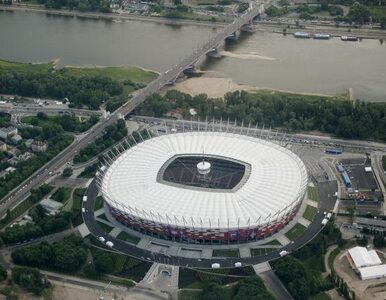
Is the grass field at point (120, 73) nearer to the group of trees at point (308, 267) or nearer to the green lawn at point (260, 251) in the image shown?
the green lawn at point (260, 251)

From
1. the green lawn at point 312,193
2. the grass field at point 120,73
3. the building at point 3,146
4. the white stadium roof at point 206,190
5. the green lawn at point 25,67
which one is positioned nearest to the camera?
the white stadium roof at point 206,190

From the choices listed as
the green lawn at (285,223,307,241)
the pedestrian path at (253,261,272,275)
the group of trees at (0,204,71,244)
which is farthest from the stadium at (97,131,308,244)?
the group of trees at (0,204,71,244)

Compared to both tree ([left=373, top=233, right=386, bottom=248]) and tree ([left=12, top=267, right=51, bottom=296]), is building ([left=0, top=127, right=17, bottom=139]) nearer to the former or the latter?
tree ([left=12, top=267, right=51, bottom=296])

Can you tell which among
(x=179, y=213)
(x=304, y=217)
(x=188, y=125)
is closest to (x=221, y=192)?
(x=179, y=213)

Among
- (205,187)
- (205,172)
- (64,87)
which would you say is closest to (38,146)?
(64,87)

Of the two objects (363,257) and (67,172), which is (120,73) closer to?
(67,172)

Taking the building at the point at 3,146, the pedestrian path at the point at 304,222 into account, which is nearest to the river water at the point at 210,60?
the building at the point at 3,146
